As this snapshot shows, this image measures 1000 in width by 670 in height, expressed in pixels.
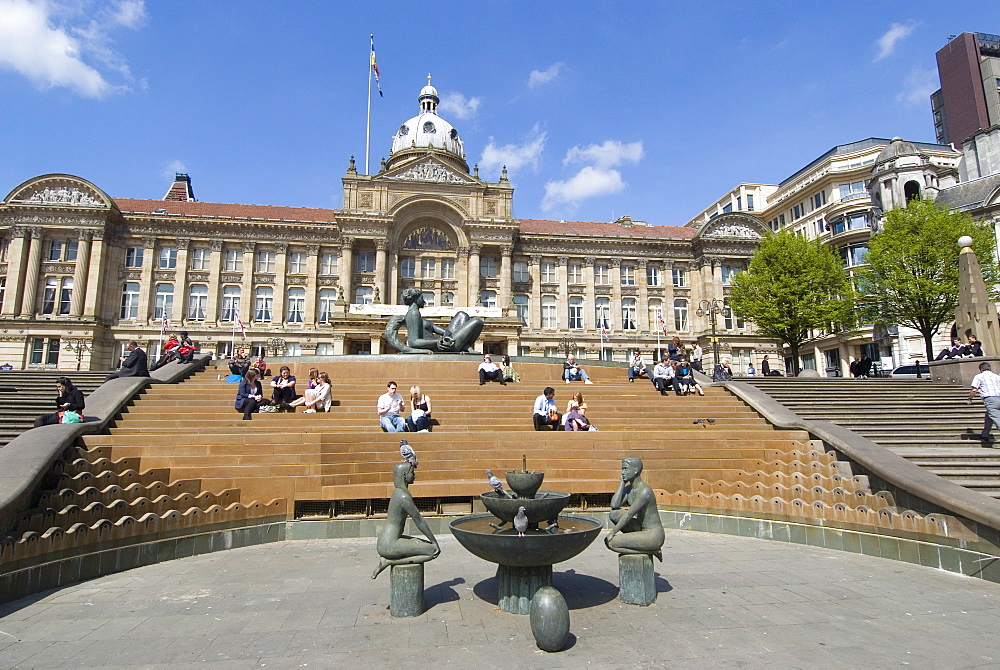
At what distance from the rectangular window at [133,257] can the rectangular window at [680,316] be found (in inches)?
1910

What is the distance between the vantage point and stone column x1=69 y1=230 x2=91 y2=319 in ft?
151

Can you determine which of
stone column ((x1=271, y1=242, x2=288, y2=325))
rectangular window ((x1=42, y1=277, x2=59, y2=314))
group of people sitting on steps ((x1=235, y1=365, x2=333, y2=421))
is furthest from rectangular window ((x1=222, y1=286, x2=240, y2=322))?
group of people sitting on steps ((x1=235, y1=365, x2=333, y2=421))

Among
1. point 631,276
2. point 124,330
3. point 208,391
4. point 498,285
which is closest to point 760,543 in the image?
point 208,391

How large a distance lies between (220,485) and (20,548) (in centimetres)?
349

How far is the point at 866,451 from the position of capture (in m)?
11.4

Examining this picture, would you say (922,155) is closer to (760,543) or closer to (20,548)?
(760,543)

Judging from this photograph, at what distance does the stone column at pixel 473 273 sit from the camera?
50312 mm

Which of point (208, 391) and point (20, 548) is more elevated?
point (208, 391)

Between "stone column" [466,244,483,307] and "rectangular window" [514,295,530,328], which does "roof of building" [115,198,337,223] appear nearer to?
"stone column" [466,244,483,307]

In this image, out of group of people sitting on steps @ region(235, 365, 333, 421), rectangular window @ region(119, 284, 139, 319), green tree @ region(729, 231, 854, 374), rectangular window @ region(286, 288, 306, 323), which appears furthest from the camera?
rectangular window @ region(286, 288, 306, 323)

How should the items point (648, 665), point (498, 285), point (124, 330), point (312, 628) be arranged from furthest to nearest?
point (498, 285) → point (124, 330) → point (312, 628) → point (648, 665)

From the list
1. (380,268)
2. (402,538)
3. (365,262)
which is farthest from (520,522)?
(365,262)

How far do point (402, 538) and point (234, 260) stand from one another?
50178 millimetres

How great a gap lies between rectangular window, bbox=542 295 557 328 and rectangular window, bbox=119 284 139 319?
35037 millimetres
